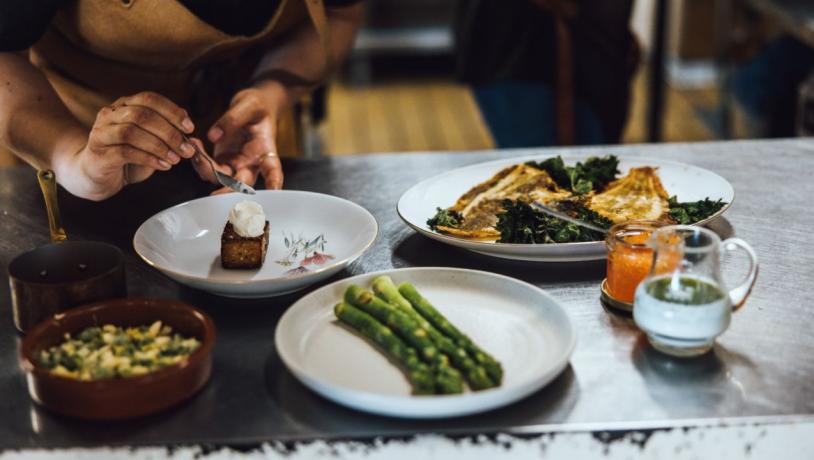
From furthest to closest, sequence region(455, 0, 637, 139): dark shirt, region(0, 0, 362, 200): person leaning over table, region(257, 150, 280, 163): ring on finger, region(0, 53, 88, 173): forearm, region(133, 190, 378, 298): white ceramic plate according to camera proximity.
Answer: region(455, 0, 637, 139): dark shirt, region(257, 150, 280, 163): ring on finger, region(0, 53, 88, 173): forearm, region(0, 0, 362, 200): person leaning over table, region(133, 190, 378, 298): white ceramic plate

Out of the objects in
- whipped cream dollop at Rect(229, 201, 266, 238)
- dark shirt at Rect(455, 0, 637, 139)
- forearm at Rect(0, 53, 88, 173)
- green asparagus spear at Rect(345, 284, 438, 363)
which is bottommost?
dark shirt at Rect(455, 0, 637, 139)

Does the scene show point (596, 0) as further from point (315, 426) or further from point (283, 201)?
point (315, 426)

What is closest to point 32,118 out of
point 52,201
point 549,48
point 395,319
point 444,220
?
point 52,201

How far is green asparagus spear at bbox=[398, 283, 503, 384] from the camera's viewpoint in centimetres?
107

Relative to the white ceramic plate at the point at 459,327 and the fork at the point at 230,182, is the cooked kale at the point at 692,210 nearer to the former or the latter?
the white ceramic plate at the point at 459,327

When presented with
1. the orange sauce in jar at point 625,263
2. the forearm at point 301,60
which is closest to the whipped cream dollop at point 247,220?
the orange sauce in jar at point 625,263

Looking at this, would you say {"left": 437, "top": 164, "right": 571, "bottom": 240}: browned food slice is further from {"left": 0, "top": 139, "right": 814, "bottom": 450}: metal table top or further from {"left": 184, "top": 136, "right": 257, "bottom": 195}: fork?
{"left": 184, "top": 136, "right": 257, "bottom": 195}: fork

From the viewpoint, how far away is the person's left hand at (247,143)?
5.60ft

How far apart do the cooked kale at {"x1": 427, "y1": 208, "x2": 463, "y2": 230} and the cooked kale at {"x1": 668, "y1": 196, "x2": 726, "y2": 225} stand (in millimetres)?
335

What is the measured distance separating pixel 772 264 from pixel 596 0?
1500mm

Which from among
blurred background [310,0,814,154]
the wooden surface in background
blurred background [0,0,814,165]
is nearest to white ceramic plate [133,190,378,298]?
blurred background [0,0,814,165]

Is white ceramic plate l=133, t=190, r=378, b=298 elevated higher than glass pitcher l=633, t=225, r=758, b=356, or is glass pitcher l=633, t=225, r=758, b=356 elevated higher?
glass pitcher l=633, t=225, r=758, b=356

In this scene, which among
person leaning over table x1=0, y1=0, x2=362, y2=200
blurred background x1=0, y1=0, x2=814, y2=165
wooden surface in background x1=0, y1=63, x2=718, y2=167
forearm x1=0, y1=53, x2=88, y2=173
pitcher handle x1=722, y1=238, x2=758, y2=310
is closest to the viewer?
pitcher handle x1=722, y1=238, x2=758, y2=310

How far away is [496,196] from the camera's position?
1594 millimetres
